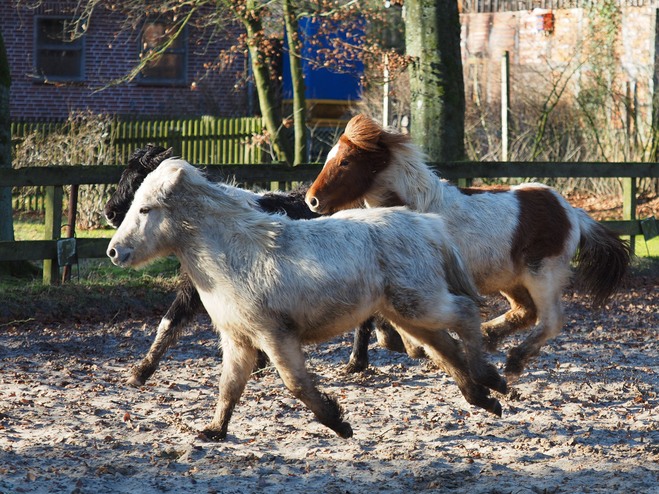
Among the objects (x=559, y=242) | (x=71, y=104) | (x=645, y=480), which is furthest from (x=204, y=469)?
(x=71, y=104)

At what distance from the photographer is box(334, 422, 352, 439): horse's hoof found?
4227 mm

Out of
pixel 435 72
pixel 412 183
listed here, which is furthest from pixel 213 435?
pixel 435 72

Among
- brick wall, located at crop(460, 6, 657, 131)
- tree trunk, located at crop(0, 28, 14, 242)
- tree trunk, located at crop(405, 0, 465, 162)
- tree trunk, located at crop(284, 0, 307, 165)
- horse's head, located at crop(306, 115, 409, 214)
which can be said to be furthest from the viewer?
brick wall, located at crop(460, 6, 657, 131)

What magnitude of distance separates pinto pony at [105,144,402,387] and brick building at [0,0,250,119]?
14588 mm

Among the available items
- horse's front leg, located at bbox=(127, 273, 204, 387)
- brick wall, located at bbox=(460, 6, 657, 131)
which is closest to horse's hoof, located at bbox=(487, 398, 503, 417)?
horse's front leg, located at bbox=(127, 273, 204, 387)

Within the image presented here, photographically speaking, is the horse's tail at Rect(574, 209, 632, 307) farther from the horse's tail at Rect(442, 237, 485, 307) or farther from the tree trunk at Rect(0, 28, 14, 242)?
the tree trunk at Rect(0, 28, 14, 242)

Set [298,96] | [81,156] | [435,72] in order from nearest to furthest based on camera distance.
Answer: [435,72]
[81,156]
[298,96]

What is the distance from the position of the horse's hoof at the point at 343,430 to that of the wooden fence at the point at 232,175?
10.4ft

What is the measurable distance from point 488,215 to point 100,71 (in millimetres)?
17310

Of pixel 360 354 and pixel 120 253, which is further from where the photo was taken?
pixel 360 354

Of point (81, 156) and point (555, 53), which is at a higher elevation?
point (555, 53)

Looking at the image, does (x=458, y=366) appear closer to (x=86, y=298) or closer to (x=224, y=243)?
(x=224, y=243)

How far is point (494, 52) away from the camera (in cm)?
2538

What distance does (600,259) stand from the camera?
19.9 ft
